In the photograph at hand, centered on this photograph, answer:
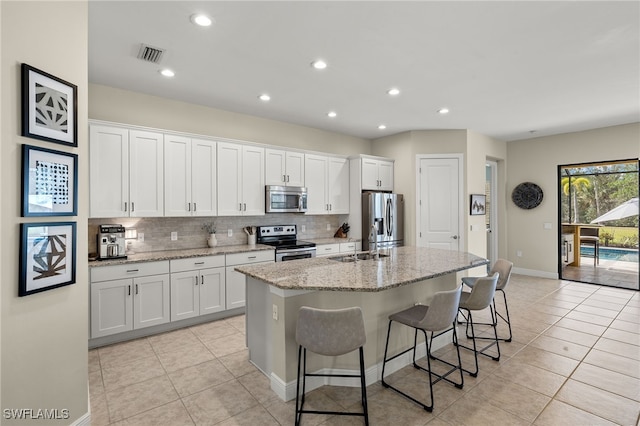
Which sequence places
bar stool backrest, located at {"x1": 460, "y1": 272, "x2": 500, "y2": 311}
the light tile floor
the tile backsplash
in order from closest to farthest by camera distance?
the light tile floor → bar stool backrest, located at {"x1": 460, "y1": 272, "x2": 500, "y2": 311} → the tile backsplash

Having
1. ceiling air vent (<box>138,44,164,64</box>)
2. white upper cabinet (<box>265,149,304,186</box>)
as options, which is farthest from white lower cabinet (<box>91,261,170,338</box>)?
ceiling air vent (<box>138,44,164,64</box>)

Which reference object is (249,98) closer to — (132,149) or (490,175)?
(132,149)

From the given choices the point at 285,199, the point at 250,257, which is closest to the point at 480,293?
the point at 250,257

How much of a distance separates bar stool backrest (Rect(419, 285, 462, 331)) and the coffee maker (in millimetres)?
3205

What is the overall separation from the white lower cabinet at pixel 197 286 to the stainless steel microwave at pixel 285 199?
1.14 m

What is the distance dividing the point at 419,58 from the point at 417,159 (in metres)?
2.90

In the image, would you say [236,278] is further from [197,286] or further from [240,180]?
[240,180]

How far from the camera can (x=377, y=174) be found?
5707 mm

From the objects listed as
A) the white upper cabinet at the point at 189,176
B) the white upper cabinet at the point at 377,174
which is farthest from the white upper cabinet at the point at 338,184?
the white upper cabinet at the point at 189,176

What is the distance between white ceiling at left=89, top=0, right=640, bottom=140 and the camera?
2230 mm

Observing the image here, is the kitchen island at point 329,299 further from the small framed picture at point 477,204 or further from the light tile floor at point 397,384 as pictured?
the small framed picture at point 477,204

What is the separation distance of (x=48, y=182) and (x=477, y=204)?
5.97m

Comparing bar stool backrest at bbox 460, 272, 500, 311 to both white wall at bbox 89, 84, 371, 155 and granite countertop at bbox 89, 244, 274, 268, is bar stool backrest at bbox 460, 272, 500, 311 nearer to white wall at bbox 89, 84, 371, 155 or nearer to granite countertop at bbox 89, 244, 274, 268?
granite countertop at bbox 89, 244, 274, 268

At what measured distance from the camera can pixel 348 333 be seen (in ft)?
6.23
